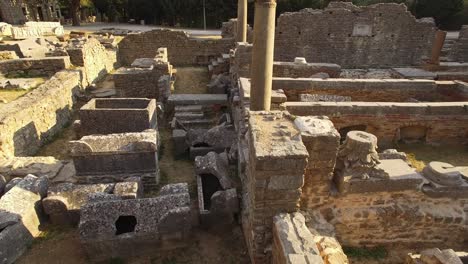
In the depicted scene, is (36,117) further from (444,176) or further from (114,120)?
(444,176)

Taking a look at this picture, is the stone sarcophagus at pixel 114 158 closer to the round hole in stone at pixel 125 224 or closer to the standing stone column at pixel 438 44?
the round hole in stone at pixel 125 224

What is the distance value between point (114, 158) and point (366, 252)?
5129mm

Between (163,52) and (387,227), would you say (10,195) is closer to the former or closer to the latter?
(387,227)

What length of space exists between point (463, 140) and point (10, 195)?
1052 cm

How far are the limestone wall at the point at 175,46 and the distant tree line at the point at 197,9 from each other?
34.2ft

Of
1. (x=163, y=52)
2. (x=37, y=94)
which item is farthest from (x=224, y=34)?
(x=37, y=94)

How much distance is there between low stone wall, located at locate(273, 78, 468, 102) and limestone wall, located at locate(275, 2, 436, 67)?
7.51 meters

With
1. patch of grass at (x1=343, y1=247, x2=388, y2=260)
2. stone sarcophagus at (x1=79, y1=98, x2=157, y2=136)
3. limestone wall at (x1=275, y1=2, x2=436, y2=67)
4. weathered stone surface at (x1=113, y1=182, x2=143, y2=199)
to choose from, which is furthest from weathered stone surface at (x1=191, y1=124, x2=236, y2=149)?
limestone wall at (x1=275, y1=2, x2=436, y2=67)

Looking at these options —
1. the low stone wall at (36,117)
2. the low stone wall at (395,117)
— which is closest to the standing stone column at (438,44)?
the low stone wall at (395,117)

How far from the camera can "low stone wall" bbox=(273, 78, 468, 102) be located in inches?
361

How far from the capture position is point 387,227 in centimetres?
492

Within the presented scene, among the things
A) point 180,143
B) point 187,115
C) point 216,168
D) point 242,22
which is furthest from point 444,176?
point 242,22

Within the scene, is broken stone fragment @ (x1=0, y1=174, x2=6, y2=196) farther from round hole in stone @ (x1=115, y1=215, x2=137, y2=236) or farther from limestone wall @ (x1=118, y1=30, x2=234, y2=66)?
limestone wall @ (x1=118, y1=30, x2=234, y2=66)

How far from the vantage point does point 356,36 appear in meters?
16.3
